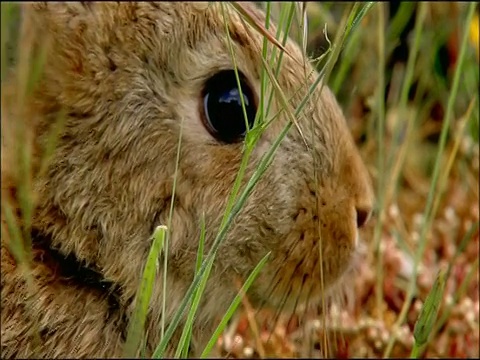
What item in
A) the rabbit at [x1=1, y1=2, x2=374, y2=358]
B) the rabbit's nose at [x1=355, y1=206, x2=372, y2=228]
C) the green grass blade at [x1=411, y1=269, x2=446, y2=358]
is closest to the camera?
the green grass blade at [x1=411, y1=269, x2=446, y2=358]

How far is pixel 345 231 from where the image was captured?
1.86 m

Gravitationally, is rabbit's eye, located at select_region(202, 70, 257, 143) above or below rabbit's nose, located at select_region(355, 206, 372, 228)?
above

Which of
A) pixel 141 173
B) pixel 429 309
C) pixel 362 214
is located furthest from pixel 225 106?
pixel 429 309

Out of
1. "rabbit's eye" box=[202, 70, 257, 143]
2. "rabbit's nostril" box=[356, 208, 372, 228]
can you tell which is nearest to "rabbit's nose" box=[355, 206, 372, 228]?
"rabbit's nostril" box=[356, 208, 372, 228]

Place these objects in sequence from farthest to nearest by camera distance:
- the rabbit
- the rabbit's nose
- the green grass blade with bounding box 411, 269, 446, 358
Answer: the rabbit's nose
the rabbit
the green grass blade with bounding box 411, 269, 446, 358

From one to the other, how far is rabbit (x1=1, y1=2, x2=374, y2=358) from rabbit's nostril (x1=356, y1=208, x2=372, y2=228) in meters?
0.04

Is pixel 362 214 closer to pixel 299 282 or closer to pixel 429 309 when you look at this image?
pixel 299 282

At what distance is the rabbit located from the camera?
5.82ft

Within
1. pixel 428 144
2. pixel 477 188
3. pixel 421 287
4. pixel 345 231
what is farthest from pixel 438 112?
pixel 345 231

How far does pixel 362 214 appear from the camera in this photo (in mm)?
1914

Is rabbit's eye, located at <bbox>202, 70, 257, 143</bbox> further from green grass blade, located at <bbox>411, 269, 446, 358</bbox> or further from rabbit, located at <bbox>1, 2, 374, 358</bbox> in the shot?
green grass blade, located at <bbox>411, 269, 446, 358</bbox>

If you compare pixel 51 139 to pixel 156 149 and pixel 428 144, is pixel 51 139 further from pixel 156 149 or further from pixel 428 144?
pixel 428 144

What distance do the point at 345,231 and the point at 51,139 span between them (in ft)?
1.89

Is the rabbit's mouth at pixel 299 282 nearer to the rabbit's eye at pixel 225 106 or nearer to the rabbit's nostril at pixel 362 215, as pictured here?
the rabbit's nostril at pixel 362 215
